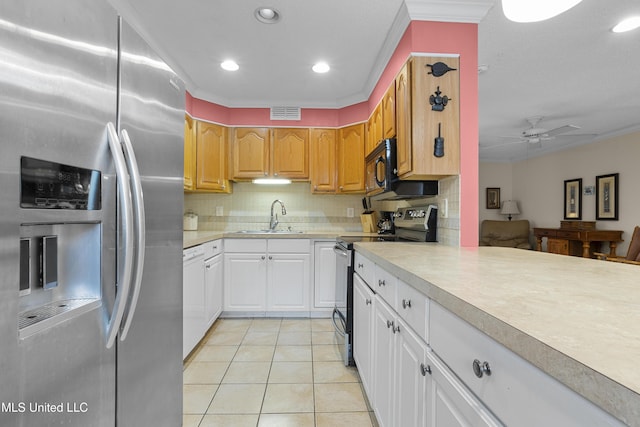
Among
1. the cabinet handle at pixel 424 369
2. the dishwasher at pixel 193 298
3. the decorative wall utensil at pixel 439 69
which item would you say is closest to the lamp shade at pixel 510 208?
the decorative wall utensil at pixel 439 69

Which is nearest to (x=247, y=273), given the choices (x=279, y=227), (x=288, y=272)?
(x=288, y=272)

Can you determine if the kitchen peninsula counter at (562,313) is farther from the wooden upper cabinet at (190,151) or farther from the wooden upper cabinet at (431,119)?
the wooden upper cabinet at (190,151)

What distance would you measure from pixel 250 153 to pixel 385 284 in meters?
2.73

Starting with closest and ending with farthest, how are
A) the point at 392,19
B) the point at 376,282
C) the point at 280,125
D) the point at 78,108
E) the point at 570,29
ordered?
the point at 78,108, the point at 376,282, the point at 392,19, the point at 570,29, the point at 280,125

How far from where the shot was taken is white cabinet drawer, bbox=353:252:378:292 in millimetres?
1660

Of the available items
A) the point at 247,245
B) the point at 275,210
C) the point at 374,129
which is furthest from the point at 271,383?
the point at 374,129

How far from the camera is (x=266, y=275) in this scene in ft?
10.6

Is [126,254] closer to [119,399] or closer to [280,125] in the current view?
[119,399]

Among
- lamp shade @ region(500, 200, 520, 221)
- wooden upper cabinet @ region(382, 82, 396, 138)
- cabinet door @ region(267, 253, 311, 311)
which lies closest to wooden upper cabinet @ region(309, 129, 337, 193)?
cabinet door @ region(267, 253, 311, 311)

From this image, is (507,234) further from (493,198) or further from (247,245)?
(247,245)

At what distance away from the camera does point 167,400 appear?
1167 mm

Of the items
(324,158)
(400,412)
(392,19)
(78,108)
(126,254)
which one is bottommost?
(400,412)

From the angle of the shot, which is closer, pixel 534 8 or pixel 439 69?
pixel 534 8

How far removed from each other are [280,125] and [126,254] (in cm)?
308
